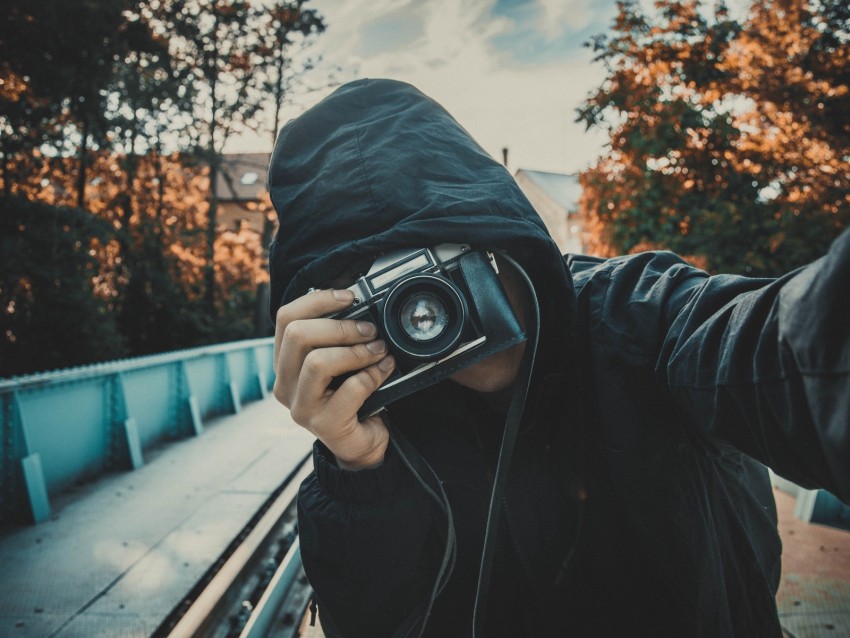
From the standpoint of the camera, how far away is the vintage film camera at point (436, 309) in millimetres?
1019

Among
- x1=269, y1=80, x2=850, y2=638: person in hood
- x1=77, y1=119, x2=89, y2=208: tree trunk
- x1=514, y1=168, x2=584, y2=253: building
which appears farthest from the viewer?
x1=514, y1=168, x2=584, y2=253: building

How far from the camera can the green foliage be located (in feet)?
20.1

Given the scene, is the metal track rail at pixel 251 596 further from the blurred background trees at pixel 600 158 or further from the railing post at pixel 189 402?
the blurred background trees at pixel 600 158

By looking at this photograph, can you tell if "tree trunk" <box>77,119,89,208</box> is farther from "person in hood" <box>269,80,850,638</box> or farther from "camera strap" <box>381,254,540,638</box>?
"camera strap" <box>381,254,540,638</box>

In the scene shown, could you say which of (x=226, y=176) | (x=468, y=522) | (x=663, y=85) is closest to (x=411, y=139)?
(x=468, y=522)

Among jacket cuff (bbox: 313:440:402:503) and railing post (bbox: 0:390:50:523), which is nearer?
jacket cuff (bbox: 313:440:402:503)

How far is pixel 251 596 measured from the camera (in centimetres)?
256

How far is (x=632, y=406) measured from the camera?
0.94 m

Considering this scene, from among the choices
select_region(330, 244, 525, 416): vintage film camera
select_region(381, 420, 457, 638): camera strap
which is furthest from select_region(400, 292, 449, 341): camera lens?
select_region(381, 420, 457, 638): camera strap

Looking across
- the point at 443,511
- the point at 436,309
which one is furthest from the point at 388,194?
the point at 443,511

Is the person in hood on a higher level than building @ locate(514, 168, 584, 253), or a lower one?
lower

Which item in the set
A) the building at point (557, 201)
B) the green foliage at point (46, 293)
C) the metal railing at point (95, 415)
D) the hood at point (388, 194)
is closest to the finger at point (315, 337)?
the hood at point (388, 194)

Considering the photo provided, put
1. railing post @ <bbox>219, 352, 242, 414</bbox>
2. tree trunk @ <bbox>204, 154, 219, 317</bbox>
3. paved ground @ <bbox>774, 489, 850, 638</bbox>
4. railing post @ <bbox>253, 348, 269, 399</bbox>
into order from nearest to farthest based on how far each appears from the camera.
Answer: paved ground @ <bbox>774, 489, 850, 638</bbox> < railing post @ <bbox>219, 352, 242, 414</bbox> < railing post @ <bbox>253, 348, 269, 399</bbox> < tree trunk @ <bbox>204, 154, 219, 317</bbox>

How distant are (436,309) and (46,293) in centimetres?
742
